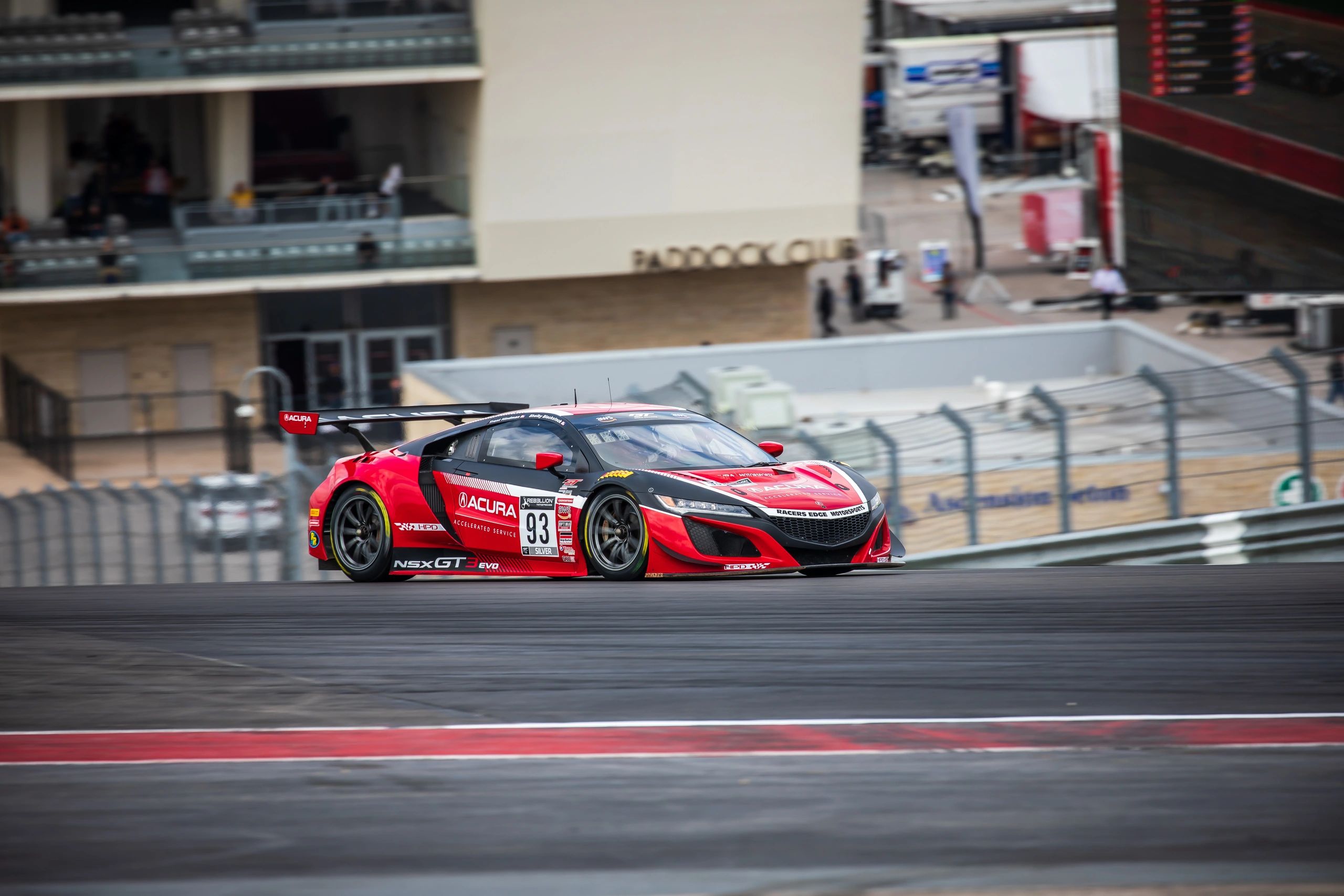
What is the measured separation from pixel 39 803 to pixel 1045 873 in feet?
10.1

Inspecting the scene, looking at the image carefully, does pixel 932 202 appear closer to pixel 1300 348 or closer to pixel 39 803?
pixel 1300 348

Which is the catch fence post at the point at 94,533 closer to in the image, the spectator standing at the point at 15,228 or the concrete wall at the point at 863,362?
the concrete wall at the point at 863,362

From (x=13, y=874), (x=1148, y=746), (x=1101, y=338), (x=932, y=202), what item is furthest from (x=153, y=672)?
(x=932, y=202)

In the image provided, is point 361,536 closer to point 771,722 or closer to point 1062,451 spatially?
point 1062,451

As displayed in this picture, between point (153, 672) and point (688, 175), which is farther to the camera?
point (688, 175)

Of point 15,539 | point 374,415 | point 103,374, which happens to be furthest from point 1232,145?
point 103,374

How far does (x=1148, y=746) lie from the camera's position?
5.97 m

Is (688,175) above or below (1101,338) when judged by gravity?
above

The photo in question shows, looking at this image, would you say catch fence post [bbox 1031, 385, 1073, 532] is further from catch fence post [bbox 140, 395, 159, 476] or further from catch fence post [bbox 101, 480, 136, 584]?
catch fence post [bbox 140, 395, 159, 476]

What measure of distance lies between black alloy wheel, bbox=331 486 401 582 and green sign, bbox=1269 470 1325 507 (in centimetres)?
715

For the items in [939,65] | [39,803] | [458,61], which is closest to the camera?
[39,803]

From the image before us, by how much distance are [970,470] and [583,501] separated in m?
5.45

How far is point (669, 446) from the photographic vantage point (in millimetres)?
11703

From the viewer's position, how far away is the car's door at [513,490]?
1152 centimetres
